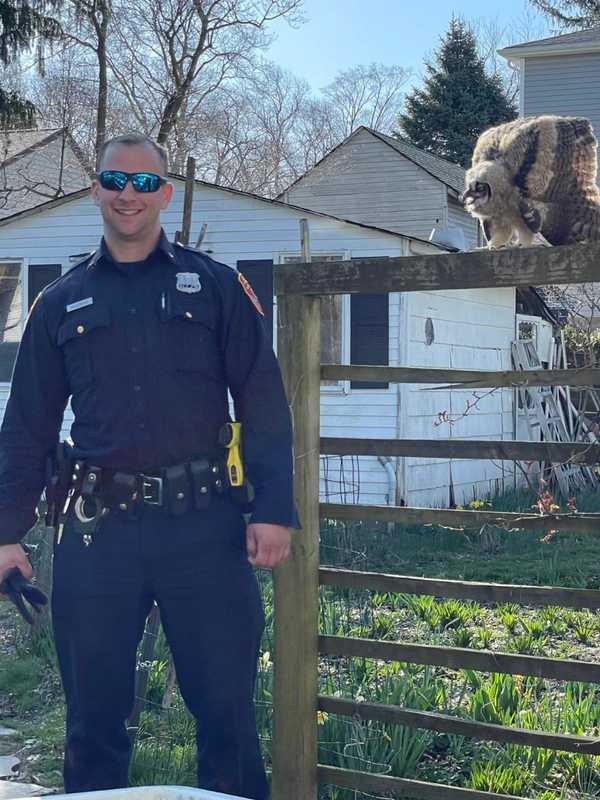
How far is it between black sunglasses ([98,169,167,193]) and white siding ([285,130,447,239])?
1761cm

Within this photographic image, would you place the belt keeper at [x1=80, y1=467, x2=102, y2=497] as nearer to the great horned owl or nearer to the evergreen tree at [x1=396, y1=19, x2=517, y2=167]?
the great horned owl

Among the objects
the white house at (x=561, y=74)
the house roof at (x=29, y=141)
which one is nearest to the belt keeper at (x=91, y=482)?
the house roof at (x=29, y=141)

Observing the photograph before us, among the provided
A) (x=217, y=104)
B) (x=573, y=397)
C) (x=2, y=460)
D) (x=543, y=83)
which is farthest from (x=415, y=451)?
(x=217, y=104)

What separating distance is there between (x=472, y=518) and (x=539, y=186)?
99cm

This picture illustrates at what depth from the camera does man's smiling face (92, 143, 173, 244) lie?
292cm

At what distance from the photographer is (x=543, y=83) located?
898 inches

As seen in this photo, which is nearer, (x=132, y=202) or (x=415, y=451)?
(x=132, y=202)

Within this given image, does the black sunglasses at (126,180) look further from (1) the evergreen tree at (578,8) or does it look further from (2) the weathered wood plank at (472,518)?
(1) the evergreen tree at (578,8)

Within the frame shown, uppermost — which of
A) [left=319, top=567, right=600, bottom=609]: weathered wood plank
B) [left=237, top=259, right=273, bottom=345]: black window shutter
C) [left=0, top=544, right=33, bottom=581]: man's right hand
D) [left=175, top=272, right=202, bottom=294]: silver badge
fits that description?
[left=237, top=259, right=273, bottom=345]: black window shutter

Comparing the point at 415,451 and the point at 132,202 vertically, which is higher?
the point at 132,202

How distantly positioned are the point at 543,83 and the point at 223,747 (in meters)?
22.0

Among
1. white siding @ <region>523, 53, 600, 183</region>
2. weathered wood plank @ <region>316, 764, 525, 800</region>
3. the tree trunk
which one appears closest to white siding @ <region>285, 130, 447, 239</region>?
white siding @ <region>523, 53, 600, 183</region>

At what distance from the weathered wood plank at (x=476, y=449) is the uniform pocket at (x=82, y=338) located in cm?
79

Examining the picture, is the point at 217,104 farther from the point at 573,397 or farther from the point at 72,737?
the point at 72,737
